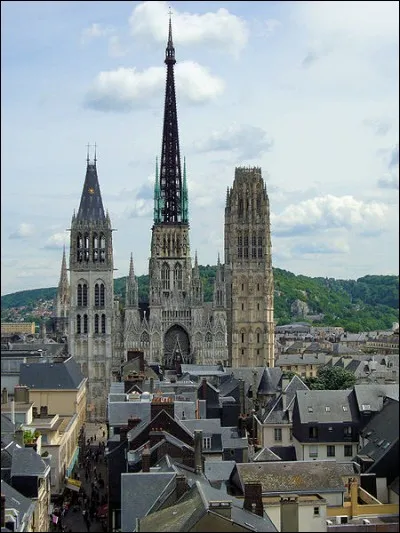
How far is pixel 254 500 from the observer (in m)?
43.6

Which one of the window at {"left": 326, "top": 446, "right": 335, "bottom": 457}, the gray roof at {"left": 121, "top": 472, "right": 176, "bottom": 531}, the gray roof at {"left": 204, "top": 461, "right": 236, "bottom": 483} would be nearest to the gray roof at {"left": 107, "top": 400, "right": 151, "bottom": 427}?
the gray roof at {"left": 204, "top": 461, "right": 236, "bottom": 483}

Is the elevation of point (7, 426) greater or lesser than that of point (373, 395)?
lesser

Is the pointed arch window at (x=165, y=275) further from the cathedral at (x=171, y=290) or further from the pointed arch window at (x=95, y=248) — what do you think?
the pointed arch window at (x=95, y=248)

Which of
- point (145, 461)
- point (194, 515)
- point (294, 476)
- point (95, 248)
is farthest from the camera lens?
point (95, 248)

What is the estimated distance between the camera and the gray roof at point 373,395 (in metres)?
71.6

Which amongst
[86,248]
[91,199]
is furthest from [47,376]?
[91,199]

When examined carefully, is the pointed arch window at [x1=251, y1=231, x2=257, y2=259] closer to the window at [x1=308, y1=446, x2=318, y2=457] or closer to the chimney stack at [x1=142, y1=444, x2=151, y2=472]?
the window at [x1=308, y1=446, x2=318, y2=457]

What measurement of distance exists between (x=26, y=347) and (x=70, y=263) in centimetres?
1395

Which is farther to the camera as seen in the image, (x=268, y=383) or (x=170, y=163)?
(x=170, y=163)

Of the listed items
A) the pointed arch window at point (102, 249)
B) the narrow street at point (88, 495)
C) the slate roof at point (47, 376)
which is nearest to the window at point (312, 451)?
the narrow street at point (88, 495)

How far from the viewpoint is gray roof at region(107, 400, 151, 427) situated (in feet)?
223

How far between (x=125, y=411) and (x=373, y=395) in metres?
18.9

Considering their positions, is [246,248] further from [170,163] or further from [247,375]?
[247,375]

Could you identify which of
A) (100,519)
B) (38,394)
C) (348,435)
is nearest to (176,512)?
(100,519)
